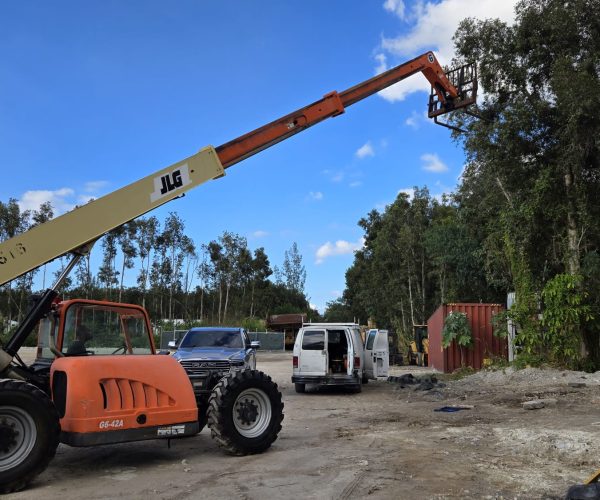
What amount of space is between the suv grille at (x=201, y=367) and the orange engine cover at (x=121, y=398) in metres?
3.50

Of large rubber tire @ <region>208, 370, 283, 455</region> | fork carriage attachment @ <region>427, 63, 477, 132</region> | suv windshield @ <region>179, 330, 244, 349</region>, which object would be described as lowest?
large rubber tire @ <region>208, 370, 283, 455</region>

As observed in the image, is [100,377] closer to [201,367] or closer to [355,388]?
[201,367]

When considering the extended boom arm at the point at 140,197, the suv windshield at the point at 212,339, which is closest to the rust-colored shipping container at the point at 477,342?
the suv windshield at the point at 212,339

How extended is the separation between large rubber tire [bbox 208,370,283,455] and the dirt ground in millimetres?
228

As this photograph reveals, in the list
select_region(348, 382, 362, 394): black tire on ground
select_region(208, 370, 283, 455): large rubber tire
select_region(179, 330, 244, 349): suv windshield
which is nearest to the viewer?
select_region(208, 370, 283, 455): large rubber tire

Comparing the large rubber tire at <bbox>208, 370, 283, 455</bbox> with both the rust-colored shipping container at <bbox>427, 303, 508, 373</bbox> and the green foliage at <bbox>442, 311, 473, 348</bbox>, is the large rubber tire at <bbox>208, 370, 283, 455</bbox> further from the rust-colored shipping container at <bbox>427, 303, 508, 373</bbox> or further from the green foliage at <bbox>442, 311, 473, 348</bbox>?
the rust-colored shipping container at <bbox>427, 303, 508, 373</bbox>

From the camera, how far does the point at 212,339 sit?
12844mm

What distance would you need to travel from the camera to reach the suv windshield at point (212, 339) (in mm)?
12688

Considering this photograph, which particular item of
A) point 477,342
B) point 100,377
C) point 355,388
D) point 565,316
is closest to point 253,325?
point 477,342

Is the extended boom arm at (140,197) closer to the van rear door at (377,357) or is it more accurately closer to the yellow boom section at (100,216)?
the yellow boom section at (100,216)

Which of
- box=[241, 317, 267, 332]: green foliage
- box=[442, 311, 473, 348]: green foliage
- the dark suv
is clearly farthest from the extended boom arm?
box=[241, 317, 267, 332]: green foliage

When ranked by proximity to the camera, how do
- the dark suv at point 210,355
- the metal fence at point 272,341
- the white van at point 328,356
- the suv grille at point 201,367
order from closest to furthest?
the dark suv at point 210,355, the suv grille at point 201,367, the white van at point 328,356, the metal fence at point 272,341

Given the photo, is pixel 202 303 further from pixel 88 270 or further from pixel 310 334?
pixel 310 334

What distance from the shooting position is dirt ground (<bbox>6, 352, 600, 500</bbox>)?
19.7 ft
